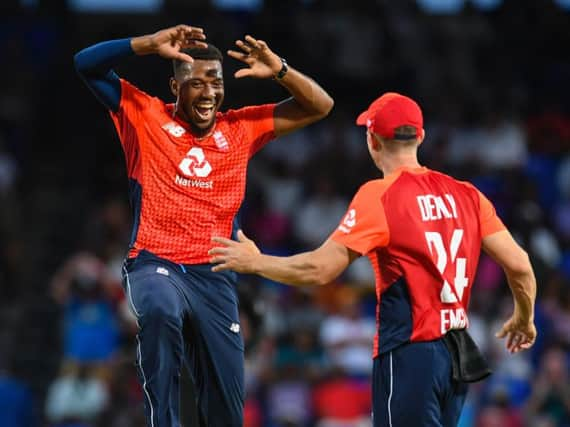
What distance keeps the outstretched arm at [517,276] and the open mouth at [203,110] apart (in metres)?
1.80

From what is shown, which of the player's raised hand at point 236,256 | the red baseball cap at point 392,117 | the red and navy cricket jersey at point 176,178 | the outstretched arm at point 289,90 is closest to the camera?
the player's raised hand at point 236,256

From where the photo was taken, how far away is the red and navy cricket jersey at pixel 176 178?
6.90 m

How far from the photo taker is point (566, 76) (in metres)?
16.9

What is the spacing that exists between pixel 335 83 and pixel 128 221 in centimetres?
369

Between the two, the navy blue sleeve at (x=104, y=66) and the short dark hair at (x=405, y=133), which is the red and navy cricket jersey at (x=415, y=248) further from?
the navy blue sleeve at (x=104, y=66)

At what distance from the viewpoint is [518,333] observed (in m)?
7.13

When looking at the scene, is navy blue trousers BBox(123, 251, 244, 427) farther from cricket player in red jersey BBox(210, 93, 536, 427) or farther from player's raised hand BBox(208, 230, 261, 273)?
player's raised hand BBox(208, 230, 261, 273)

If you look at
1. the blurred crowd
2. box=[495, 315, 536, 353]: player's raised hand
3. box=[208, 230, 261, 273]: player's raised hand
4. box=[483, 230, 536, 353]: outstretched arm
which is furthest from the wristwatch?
the blurred crowd

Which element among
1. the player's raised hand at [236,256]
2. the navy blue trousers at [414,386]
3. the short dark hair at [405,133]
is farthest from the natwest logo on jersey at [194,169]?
the navy blue trousers at [414,386]

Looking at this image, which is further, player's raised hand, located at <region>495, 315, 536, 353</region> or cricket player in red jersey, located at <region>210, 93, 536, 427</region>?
player's raised hand, located at <region>495, 315, 536, 353</region>

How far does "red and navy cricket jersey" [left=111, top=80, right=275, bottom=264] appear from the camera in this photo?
690 cm

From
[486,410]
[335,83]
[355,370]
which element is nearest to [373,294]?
[355,370]

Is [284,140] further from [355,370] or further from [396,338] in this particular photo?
[396,338]

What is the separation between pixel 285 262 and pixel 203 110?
4.20 feet
